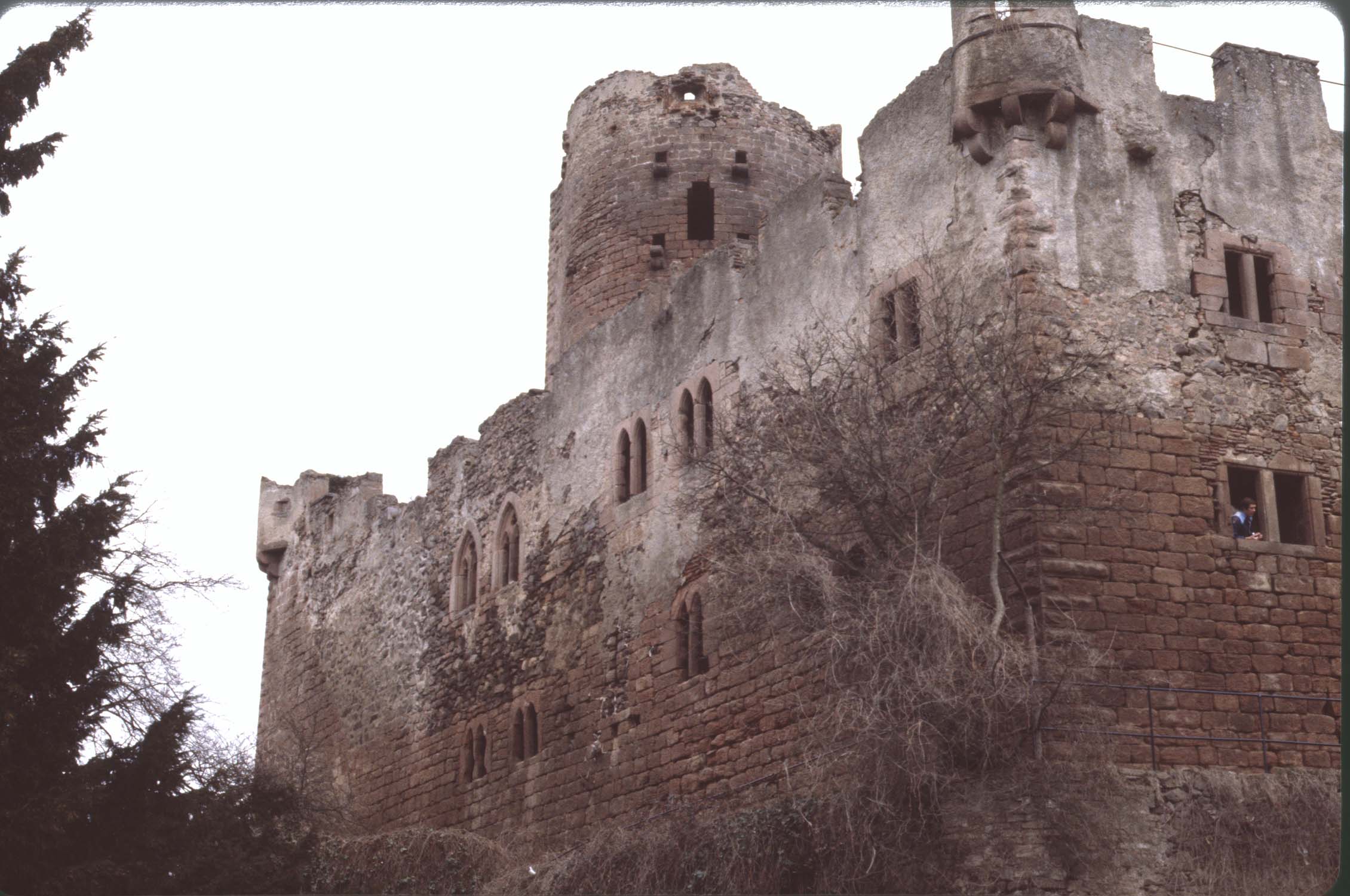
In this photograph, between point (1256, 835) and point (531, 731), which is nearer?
point (1256, 835)

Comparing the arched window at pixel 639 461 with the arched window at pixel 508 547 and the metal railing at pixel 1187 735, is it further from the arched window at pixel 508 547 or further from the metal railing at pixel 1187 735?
the metal railing at pixel 1187 735

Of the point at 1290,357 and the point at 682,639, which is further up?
the point at 1290,357

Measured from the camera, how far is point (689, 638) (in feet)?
55.7

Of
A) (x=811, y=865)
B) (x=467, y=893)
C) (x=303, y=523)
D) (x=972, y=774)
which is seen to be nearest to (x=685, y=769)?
(x=467, y=893)

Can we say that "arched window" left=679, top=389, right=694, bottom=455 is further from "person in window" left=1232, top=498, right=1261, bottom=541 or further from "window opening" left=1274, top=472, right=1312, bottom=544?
"window opening" left=1274, top=472, right=1312, bottom=544

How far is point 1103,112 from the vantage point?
1460cm

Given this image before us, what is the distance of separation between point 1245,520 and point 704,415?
535cm

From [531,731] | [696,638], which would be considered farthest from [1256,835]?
[531,731]

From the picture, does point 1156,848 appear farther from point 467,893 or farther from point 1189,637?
point 467,893

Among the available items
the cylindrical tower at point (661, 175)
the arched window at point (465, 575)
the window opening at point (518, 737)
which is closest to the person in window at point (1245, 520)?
the window opening at point (518, 737)

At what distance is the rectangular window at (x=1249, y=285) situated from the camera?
1458 cm

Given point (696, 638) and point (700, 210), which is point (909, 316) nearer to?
point (696, 638)

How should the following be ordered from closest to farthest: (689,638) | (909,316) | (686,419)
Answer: (909,316), (689,638), (686,419)

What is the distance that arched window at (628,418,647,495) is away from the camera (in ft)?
60.3
